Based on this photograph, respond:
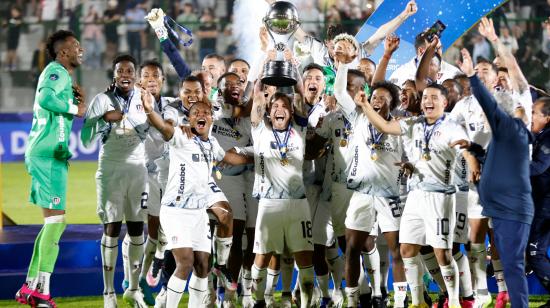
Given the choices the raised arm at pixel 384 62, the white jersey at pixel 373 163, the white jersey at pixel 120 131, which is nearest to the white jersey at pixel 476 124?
the raised arm at pixel 384 62

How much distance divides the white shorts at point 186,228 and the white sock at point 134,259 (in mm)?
1204

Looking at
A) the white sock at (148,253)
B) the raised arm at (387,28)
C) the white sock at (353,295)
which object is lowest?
the white sock at (353,295)

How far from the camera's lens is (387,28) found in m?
9.30

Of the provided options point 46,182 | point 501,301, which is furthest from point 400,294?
point 46,182

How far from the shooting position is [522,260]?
6.70 meters

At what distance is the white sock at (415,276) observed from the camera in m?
7.61

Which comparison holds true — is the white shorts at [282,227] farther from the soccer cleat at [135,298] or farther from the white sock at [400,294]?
the soccer cleat at [135,298]

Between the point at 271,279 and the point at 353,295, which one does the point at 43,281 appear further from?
the point at 353,295

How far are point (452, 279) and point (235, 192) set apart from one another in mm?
1835

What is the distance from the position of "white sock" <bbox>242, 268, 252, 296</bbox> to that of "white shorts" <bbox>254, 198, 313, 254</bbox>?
0.60 meters

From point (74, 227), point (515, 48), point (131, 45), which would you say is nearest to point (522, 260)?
point (74, 227)

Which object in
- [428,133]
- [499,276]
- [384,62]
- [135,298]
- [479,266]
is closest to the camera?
[428,133]

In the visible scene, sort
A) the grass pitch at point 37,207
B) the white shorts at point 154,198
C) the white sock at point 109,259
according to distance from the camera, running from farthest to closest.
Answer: the grass pitch at point 37,207, the white shorts at point 154,198, the white sock at point 109,259

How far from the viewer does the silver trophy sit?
7406 millimetres
